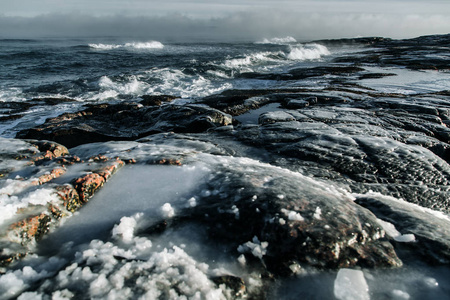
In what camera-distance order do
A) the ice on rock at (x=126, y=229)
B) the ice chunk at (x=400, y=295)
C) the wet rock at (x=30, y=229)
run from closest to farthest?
1. the ice chunk at (x=400, y=295)
2. the wet rock at (x=30, y=229)
3. the ice on rock at (x=126, y=229)

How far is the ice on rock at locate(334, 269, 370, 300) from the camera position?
1.83 metres

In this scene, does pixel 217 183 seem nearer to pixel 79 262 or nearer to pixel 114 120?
pixel 79 262

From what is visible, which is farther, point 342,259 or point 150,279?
point 342,259

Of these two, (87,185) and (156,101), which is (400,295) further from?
(156,101)

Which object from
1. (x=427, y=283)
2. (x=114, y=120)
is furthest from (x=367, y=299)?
(x=114, y=120)

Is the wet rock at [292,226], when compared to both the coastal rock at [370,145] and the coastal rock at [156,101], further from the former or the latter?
the coastal rock at [156,101]

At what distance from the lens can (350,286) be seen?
1.91 meters

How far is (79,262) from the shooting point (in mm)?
1924

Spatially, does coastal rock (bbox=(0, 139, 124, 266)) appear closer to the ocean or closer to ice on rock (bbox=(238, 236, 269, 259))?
the ocean

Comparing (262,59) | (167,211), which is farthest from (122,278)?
(262,59)

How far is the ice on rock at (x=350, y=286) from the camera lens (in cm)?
183

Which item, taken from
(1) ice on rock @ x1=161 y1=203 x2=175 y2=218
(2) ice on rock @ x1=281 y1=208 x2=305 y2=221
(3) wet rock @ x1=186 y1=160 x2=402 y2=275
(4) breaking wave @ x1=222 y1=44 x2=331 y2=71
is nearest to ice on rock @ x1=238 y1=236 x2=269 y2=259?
(3) wet rock @ x1=186 y1=160 x2=402 y2=275

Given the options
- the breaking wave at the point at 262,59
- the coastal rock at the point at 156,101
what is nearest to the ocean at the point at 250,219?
the coastal rock at the point at 156,101

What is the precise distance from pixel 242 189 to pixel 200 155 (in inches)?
56.5
